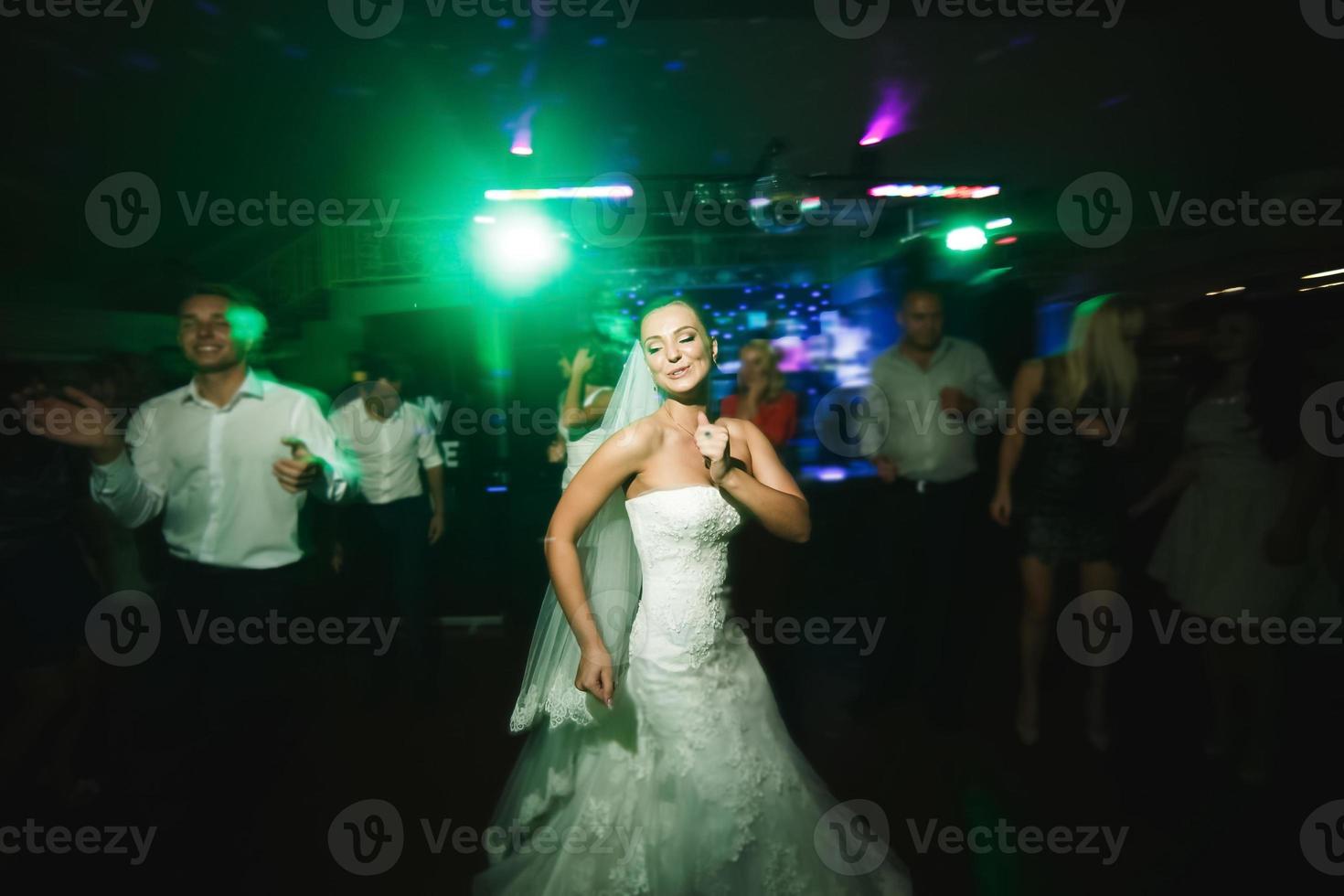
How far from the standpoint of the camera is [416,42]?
9.01 ft

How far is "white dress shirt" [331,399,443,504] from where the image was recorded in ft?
9.96

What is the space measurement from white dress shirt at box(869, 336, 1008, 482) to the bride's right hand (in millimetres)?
1734

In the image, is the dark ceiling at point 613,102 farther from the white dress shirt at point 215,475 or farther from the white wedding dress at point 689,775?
the white wedding dress at point 689,775

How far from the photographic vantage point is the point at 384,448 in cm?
303

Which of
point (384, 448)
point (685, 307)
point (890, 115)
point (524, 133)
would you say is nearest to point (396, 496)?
point (384, 448)

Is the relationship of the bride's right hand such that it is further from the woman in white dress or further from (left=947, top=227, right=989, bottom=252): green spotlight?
(left=947, top=227, right=989, bottom=252): green spotlight

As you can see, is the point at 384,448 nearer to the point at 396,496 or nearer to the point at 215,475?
the point at 396,496

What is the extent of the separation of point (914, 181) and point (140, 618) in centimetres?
443

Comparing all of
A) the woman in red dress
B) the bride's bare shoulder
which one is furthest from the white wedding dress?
the woman in red dress

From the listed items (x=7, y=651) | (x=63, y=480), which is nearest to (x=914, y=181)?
(x=63, y=480)

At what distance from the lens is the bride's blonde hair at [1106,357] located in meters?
2.36

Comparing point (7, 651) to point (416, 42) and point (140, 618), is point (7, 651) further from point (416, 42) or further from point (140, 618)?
point (416, 42)

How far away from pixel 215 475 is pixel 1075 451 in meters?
3.05

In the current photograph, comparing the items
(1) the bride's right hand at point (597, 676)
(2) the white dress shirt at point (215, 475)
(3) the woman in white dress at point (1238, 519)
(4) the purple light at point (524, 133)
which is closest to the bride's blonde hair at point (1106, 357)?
(3) the woman in white dress at point (1238, 519)
